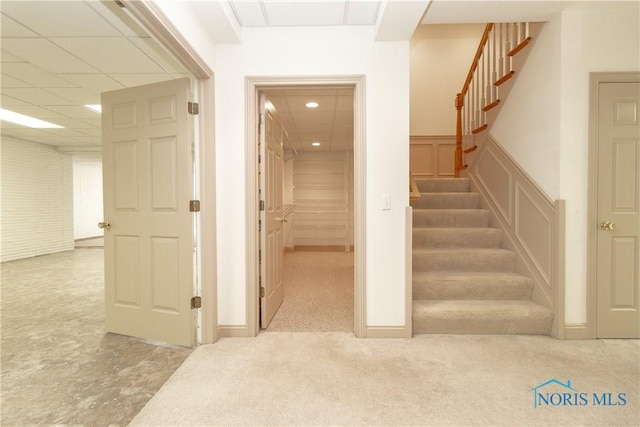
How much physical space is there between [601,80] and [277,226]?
3.18 m

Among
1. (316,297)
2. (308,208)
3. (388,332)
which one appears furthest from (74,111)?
(388,332)

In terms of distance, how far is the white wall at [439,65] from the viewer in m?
5.59

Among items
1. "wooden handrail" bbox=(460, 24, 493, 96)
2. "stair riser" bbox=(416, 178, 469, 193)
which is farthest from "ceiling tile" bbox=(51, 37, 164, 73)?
"wooden handrail" bbox=(460, 24, 493, 96)

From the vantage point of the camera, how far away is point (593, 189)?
A: 98.8 inches

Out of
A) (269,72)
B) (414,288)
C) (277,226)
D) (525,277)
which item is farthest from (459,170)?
(269,72)

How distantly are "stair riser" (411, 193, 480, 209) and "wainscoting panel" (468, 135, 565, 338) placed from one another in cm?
13

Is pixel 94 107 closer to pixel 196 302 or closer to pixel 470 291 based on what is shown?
pixel 196 302

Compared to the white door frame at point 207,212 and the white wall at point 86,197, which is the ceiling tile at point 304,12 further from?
the white wall at point 86,197

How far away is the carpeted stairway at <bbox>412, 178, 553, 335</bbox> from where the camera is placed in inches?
103

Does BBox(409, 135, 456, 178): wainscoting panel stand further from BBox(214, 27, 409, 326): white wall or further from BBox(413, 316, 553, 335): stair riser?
BBox(413, 316, 553, 335): stair riser

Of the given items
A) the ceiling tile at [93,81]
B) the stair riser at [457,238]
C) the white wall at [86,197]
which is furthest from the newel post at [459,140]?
the white wall at [86,197]

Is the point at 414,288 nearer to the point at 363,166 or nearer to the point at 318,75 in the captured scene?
the point at 363,166

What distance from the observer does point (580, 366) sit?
212cm

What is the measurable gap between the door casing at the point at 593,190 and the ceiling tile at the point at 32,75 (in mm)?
5279
